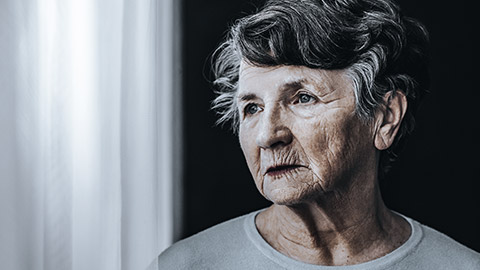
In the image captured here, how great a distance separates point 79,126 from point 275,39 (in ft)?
1.59

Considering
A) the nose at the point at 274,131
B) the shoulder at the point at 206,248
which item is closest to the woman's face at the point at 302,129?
the nose at the point at 274,131

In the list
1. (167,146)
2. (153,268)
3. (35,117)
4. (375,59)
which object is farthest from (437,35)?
(35,117)

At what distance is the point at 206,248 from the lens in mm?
1387

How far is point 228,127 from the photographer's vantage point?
1483 millimetres

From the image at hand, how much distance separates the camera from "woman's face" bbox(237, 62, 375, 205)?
126cm

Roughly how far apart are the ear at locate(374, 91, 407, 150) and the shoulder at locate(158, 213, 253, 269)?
362mm

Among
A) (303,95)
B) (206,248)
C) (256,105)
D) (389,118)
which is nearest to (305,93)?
(303,95)

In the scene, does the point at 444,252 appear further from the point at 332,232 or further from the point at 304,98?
the point at 304,98

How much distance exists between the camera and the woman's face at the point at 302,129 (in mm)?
1258

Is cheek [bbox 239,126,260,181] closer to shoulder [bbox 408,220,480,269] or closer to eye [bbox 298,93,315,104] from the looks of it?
eye [bbox 298,93,315,104]

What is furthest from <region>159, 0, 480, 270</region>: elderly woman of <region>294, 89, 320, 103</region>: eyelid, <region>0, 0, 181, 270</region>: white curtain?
<region>0, 0, 181, 270</region>: white curtain

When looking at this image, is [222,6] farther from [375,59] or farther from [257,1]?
[375,59]

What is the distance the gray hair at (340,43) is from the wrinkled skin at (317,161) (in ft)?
0.08

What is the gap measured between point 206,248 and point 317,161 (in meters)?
0.34
